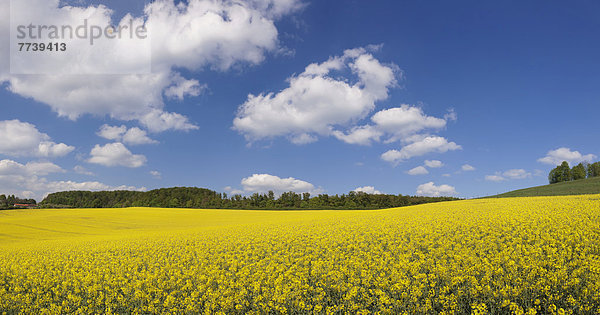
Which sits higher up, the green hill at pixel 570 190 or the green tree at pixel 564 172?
the green tree at pixel 564 172

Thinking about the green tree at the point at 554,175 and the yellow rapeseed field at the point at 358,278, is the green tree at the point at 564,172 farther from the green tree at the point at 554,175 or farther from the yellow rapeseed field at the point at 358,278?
the yellow rapeseed field at the point at 358,278

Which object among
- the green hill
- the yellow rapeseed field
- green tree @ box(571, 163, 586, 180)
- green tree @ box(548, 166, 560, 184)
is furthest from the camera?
green tree @ box(548, 166, 560, 184)

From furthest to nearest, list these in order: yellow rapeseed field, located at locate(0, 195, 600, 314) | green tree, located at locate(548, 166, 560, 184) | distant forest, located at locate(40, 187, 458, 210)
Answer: green tree, located at locate(548, 166, 560, 184)
distant forest, located at locate(40, 187, 458, 210)
yellow rapeseed field, located at locate(0, 195, 600, 314)

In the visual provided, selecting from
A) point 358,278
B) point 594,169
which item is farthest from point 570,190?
point 594,169

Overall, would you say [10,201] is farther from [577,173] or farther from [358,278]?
[577,173]

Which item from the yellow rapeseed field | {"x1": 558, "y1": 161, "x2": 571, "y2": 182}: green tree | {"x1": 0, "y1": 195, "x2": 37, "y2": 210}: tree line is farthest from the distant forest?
the yellow rapeseed field

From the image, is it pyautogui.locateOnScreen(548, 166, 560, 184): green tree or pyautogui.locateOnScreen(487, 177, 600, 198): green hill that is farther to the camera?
pyautogui.locateOnScreen(548, 166, 560, 184): green tree

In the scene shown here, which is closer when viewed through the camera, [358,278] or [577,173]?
[358,278]

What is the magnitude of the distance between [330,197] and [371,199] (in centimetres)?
1098

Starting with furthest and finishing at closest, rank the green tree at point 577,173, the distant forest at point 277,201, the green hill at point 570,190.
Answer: the green tree at point 577,173 < the distant forest at point 277,201 < the green hill at point 570,190

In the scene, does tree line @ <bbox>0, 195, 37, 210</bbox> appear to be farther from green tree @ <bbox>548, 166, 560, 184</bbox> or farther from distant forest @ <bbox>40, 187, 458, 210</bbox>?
green tree @ <bbox>548, 166, 560, 184</bbox>

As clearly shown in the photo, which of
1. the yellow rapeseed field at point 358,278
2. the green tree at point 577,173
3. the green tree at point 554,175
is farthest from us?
the green tree at point 554,175

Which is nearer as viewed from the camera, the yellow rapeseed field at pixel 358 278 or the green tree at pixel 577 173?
the yellow rapeseed field at pixel 358 278

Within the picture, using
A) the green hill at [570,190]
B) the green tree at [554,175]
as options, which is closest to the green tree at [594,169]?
the green tree at [554,175]
